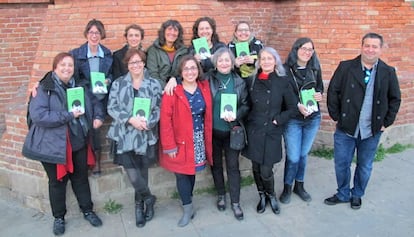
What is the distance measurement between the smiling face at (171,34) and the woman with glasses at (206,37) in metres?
0.23

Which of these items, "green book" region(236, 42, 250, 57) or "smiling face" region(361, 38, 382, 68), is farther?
"green book" region(236, 42, 250, 57)

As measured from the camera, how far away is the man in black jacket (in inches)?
162

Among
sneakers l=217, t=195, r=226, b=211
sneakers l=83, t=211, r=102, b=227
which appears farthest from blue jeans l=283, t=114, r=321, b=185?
sneakers l=83, t=211, r=102, b=227

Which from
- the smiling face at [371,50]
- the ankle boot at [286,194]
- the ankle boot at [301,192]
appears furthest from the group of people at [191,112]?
the ankle boot at [301,192]

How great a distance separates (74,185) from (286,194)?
2440mm

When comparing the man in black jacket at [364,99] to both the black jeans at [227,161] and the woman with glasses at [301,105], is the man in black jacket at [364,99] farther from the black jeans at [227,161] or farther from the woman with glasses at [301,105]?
the black jeans at [227,161]

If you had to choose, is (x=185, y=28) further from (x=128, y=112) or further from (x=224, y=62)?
(x=128, y=112)

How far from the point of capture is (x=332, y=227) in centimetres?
419

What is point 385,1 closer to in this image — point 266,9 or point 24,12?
point 266,9

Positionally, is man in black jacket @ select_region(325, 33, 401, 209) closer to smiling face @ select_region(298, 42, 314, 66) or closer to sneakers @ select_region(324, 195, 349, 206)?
smiling face @ select_region(298, 42, 314, 66)

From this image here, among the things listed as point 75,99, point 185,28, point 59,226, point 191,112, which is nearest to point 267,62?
point 191,112

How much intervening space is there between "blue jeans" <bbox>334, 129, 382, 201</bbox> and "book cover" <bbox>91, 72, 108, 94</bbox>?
263 cm

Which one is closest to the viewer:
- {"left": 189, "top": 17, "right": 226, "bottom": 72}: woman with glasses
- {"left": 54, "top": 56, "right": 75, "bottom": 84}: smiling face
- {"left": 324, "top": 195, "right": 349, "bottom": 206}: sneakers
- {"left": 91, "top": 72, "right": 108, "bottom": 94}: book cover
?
{"left": 54, "top": 56, "right": 75, "bottom": 84}: smiling face

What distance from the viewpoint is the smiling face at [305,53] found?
4219 millimetres
